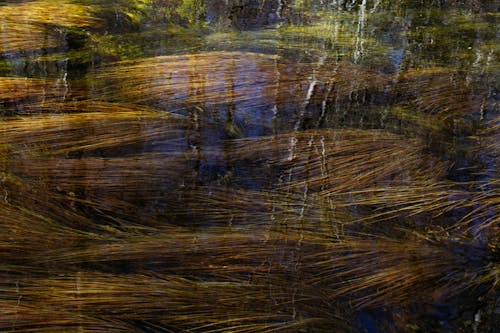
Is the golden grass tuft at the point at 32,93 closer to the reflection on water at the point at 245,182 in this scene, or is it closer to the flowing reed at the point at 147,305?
the reflection on water at the point at 245,182

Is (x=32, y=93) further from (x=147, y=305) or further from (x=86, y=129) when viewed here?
(x=147, y=305)

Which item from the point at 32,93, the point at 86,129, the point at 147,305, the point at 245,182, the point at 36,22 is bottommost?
the point at 147,305

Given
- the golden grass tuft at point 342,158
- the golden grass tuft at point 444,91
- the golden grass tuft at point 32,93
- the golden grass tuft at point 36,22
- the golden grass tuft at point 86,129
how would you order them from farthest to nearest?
the golden grass tuft at point 36,22 < the golden grass tuft at point 444,91 < the golden grass tuft at point 32,93 < the golden grass tuft at point 86,129 < the golden grass tuft at point 342,158

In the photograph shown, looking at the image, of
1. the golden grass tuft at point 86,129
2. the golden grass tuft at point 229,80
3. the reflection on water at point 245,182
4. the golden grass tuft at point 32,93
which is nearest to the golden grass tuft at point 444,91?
the reflection on water at point 245,182

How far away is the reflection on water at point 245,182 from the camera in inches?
59.2

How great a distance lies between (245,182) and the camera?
2100mm

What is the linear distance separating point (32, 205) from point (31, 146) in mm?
504

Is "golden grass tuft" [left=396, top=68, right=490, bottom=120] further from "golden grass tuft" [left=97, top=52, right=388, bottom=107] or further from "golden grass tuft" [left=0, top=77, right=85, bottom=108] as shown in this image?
"golden grass tuft" [left=0, top=77, right=85, bottom=108]

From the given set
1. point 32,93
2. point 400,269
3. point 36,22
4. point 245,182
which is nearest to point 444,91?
point 245,182

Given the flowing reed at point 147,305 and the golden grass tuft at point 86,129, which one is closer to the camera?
the flowing reed at point 147,305

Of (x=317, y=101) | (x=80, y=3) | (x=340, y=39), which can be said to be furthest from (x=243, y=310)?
(x=80, y=3)

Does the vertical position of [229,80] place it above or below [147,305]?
above

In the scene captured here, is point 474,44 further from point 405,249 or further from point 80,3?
point 80,3

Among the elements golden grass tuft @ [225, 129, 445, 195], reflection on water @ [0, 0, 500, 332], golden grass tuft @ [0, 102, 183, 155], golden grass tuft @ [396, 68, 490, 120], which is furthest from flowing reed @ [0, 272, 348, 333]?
golden grass tuft @ [396, 68, 490, 120]
